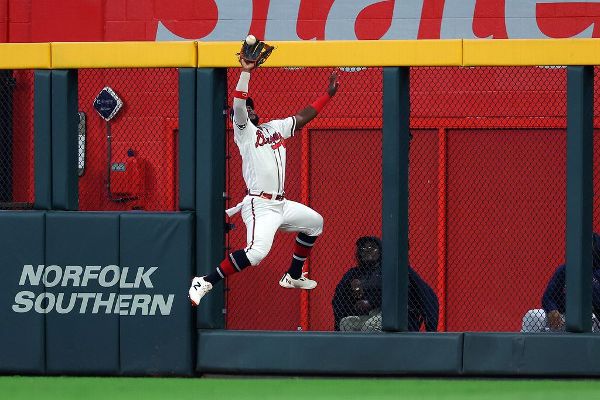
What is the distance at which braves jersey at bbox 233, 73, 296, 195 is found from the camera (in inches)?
357

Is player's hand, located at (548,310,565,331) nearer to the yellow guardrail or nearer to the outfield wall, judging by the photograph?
the outfield wall

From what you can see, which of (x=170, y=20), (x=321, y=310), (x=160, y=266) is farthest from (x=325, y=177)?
(x=160, y=266)

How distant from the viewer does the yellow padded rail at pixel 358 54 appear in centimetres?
916

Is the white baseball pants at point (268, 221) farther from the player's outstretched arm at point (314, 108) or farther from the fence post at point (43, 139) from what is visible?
the fence post at point (43, 139)

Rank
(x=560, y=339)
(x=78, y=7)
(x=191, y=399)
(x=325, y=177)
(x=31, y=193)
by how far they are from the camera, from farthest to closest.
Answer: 1. (x=78, y=7)
2. (x=325, y=177)
3. (x=31, y=193)
4. (x=560, y=339)
5. (x=191, y=399)

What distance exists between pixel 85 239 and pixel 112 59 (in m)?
1.27

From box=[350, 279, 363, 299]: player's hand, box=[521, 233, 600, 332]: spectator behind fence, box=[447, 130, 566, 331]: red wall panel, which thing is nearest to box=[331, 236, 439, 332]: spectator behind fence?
box=[350, 279, 363, 299]: player's hand

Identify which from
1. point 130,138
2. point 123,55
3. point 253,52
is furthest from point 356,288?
point 130,138

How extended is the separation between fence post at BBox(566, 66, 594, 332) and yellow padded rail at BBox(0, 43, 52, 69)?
3.62 meters

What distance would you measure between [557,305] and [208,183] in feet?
8.61

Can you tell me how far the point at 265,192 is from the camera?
919 centimetres

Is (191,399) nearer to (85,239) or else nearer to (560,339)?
(85,239)

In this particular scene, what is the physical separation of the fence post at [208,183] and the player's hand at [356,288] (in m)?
0.96

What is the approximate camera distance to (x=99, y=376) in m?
9.39
